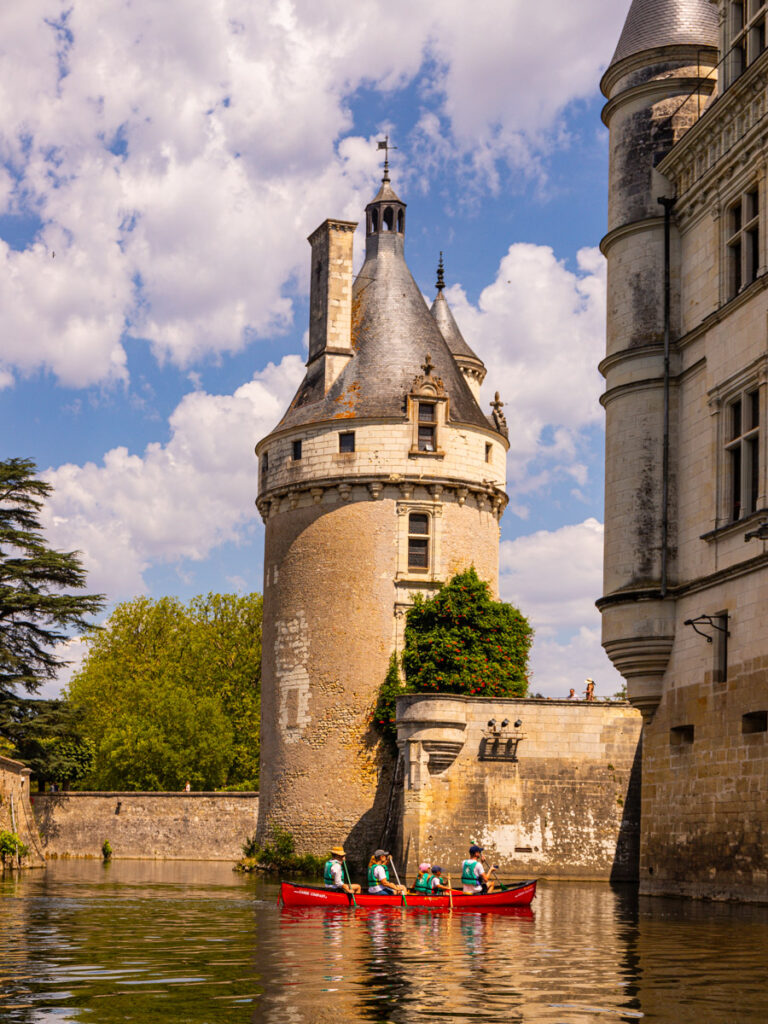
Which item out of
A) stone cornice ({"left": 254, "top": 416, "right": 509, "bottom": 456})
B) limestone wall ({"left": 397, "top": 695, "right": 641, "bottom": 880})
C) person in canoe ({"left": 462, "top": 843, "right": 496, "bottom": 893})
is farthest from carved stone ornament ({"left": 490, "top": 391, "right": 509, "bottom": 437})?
person in canoe ({"left": 462, "top": 843, "right": 496, "bottom": 893})

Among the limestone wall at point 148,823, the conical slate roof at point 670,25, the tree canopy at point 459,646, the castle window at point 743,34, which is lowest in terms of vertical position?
the limestone wall at point 148,823

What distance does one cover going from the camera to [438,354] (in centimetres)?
4397

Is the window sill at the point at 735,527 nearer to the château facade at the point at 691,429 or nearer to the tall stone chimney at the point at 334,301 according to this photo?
the château facade at the point at 691,429

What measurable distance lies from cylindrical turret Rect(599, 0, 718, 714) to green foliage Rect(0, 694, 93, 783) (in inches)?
1123

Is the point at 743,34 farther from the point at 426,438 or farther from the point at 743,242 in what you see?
the point at 426,438

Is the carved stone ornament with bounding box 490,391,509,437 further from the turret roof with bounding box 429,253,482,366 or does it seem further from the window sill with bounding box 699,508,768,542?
the window sill with bounding box 699,508,768,542

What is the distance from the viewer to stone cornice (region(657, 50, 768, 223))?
899 inches

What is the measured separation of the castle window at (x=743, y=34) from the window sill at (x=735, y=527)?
24.7 feet

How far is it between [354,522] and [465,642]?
4.71 metres

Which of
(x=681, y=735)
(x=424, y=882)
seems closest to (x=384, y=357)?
(x=681, y=735)

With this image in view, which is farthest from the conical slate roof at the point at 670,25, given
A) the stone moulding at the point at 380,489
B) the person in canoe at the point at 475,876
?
the stone moulding at the point at 380,489

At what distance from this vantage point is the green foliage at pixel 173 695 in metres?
58.6

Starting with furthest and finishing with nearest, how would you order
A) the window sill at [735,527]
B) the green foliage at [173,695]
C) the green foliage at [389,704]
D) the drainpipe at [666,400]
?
the green foliage at [173,695] → the green foliage at [389,704] → the drainpipe at [666,400] → the window sill at [735,527]

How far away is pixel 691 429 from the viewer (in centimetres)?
2530
